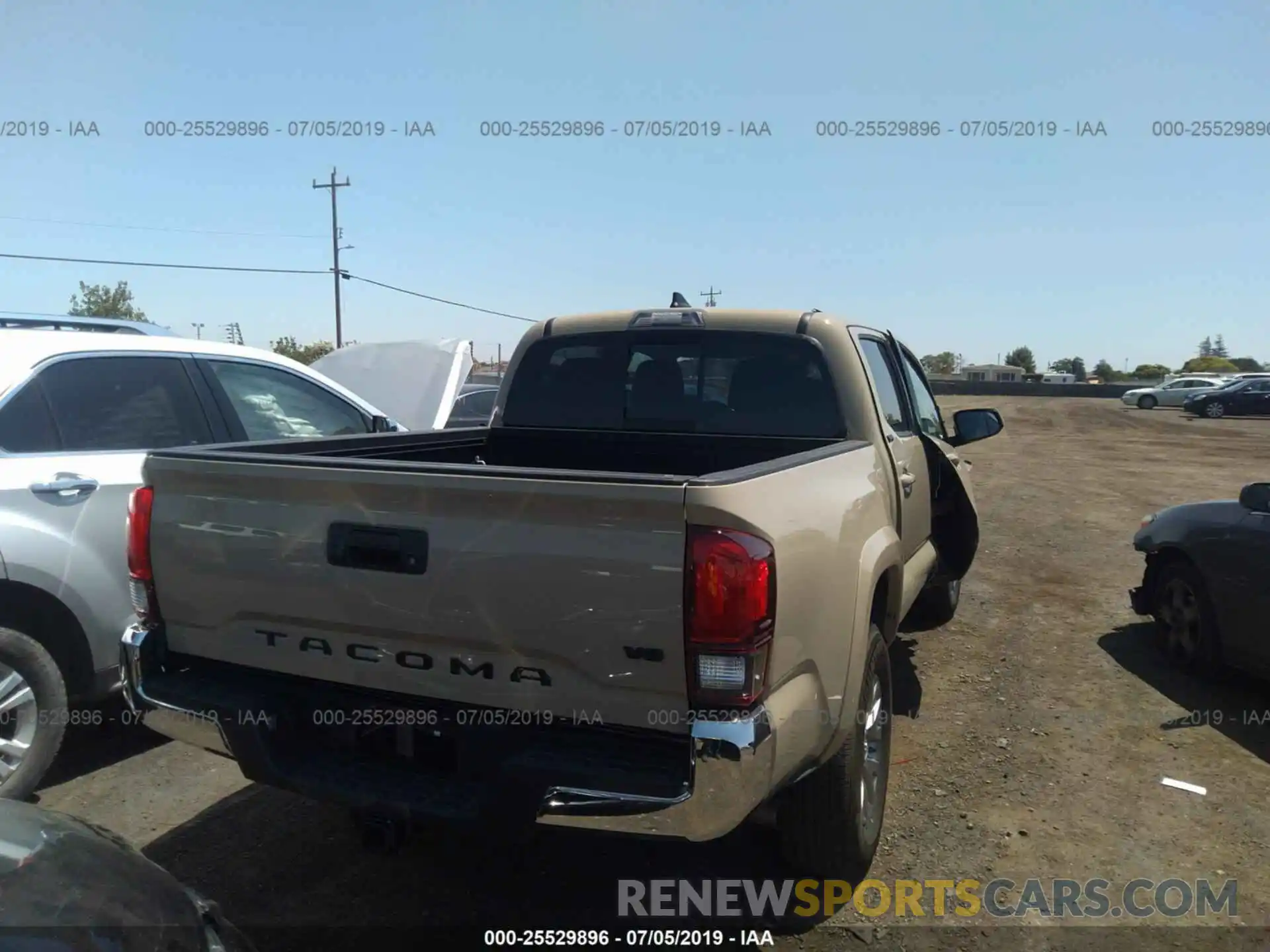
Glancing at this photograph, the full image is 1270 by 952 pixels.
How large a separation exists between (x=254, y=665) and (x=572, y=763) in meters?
1.13

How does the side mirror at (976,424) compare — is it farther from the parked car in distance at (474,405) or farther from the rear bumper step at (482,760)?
the parked car in distance at (474,405)

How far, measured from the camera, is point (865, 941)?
2.96 m

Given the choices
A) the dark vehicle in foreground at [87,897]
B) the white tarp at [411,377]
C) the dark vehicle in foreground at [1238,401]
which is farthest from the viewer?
the dark vehicle in foreground at [1238,401]

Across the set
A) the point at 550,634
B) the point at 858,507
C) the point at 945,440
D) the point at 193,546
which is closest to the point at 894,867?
the point at 858,507

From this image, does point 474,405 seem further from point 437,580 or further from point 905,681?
point 437,580

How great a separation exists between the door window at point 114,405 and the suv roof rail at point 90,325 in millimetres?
308

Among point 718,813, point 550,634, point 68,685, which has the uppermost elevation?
point 550,634

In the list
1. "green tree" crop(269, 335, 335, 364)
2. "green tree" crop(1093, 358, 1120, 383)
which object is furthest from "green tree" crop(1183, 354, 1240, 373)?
"green tree" crop(269, 335, 335, 364)

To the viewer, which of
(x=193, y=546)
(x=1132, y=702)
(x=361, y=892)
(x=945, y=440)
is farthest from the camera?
(x=945, y=440)

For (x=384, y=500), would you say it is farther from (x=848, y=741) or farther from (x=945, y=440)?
(x=945, y=440)

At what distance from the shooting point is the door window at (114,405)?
13.1ft

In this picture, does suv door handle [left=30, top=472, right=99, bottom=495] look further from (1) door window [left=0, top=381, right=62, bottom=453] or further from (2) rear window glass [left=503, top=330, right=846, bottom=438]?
(2) rear window glass [left=503, top=330, right=846, bottom=438]

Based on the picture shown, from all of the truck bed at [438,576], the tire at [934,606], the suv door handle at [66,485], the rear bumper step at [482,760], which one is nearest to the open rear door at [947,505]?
the tire at [934,606]

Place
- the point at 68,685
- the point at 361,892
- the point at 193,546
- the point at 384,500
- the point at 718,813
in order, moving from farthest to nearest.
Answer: the point at 68,685, the point at 361,892, the point at 193,546, the point at 384,500, the point at 718,813
